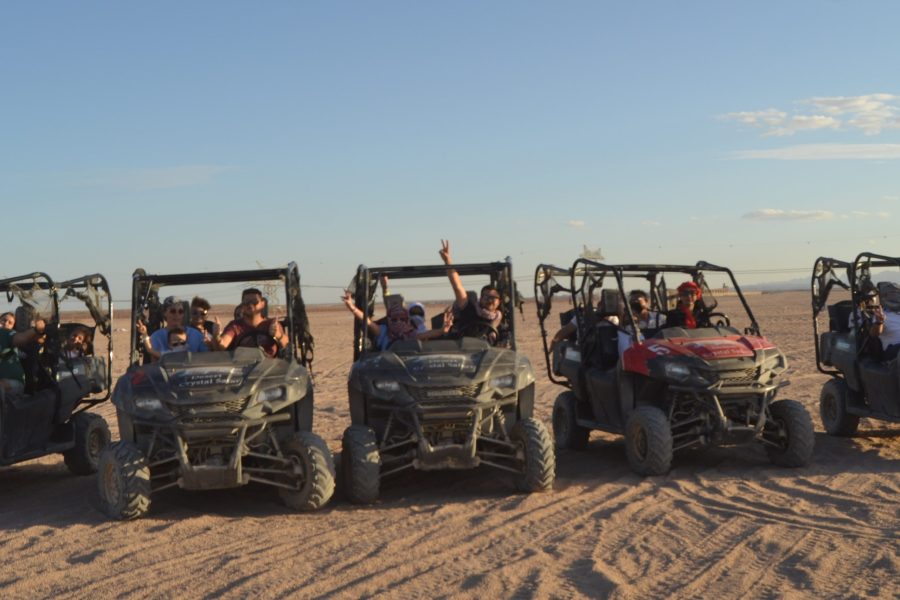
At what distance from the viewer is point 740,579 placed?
21.1 ft

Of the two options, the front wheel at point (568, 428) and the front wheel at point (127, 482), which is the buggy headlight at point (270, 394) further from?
the front wheel at point (568, 428)

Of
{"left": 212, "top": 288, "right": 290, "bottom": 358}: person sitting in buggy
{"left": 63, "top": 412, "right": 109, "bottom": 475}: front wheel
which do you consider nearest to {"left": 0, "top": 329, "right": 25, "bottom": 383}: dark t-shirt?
{"left": 63, "top": 412, "right": 109, "bottom": 475}: front wheel

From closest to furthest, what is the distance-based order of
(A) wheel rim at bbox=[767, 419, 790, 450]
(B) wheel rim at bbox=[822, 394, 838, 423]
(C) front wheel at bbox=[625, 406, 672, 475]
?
(C) front wheel at bbox=[625, 406, 672, 475], (A) wheel rim at bbox=[767, 419, 790, 450], (B) wheel rim at bbox=[822, 394, 838, 423]

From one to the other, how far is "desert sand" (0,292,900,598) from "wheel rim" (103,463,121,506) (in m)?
0.20

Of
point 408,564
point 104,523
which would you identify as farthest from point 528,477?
point 104,523

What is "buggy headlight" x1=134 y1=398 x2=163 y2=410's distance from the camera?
8.48 meters

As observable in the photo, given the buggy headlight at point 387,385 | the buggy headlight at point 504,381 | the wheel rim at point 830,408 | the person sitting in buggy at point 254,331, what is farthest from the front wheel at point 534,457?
the wheel rim at point 830,408

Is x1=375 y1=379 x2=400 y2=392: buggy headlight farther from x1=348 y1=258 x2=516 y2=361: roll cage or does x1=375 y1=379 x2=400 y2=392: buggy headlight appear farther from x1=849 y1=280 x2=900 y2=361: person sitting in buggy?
x1=849 y1=280 x2=900 y2=361: person sitting in buggy

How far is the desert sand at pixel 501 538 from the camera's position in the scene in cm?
644

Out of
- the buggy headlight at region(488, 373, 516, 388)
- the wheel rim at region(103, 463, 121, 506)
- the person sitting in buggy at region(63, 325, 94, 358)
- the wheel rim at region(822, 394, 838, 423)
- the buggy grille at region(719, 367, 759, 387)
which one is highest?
the person sitting in buggy at region(63, 325, 94, 358)

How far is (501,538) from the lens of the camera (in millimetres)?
7602

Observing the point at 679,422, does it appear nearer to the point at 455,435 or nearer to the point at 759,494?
the point at 759,494

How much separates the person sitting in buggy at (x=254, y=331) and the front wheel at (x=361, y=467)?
1223mm

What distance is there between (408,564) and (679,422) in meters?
4.06
